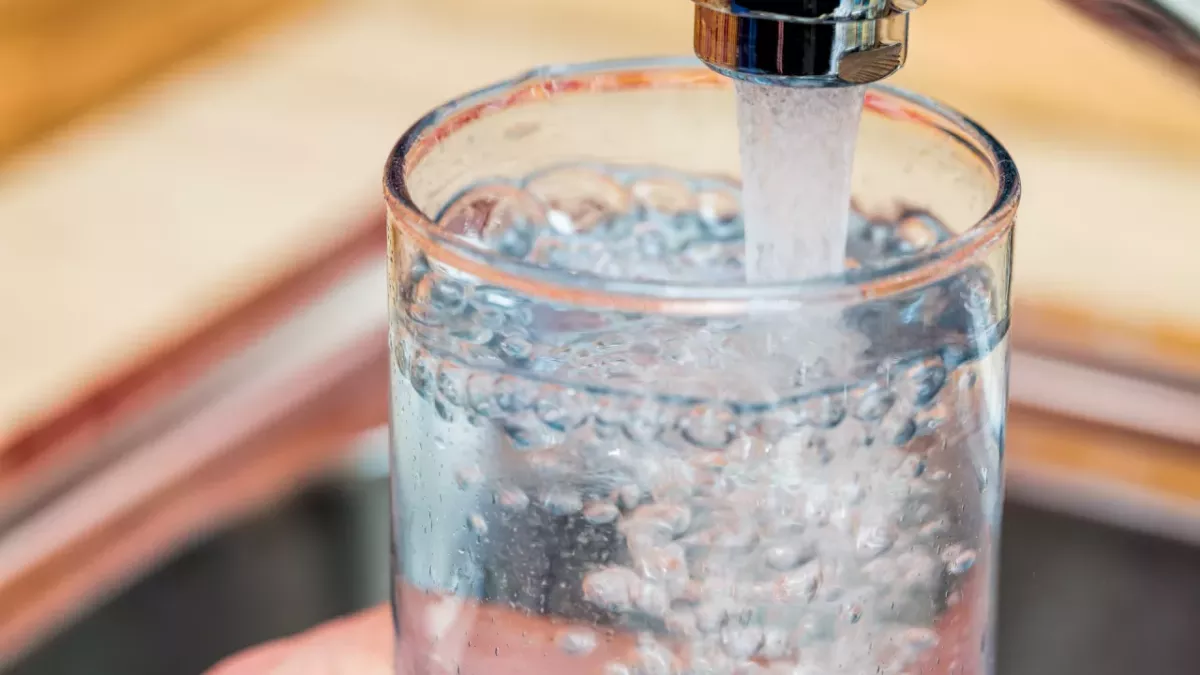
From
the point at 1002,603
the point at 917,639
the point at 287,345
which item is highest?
the point at 917,639

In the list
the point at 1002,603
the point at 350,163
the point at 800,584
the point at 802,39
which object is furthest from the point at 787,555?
the point at 350,163

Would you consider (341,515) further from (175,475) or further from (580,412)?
(580,412)

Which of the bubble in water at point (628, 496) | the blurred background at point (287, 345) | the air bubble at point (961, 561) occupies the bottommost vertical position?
the blurred background at point (287, 345)

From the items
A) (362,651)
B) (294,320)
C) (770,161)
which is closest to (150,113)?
(294,320)

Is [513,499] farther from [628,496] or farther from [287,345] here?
[287,345]

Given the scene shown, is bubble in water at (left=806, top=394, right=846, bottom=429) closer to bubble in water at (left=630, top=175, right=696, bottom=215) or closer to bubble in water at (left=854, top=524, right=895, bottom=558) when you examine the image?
bubble in water at (left=854, top=524, right=895, bottom=558)

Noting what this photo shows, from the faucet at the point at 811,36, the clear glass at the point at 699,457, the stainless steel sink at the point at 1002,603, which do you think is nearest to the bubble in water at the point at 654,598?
the clear glass at the point at 699,457

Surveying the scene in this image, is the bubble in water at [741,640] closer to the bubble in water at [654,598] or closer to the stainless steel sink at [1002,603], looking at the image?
the bubble in water at [654,598]
